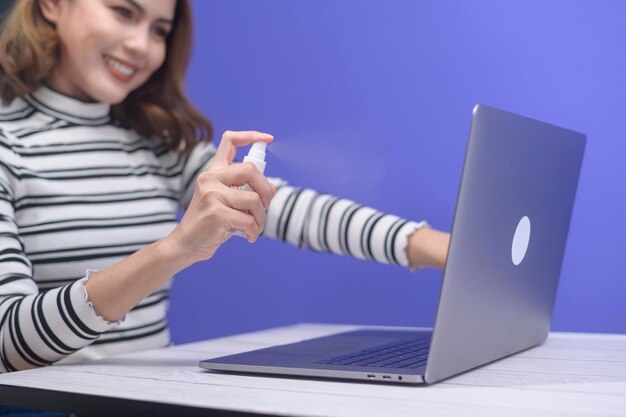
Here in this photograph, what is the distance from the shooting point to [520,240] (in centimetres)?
104

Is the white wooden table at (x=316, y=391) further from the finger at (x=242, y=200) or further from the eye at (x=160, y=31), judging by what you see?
the eye at (x=160, y=31)

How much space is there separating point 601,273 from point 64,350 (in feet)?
3.23

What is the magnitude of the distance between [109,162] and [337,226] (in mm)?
436

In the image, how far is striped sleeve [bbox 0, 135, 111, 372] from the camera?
43.0 inches

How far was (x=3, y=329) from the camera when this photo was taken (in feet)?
3.77

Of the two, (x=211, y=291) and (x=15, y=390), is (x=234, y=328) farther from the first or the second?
(x=15, y=390)

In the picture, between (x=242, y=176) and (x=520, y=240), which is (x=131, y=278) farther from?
(x=520, y=240)

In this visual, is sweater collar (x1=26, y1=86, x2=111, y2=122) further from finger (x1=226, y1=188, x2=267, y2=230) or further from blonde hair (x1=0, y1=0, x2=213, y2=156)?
finger (x1=226, y1=188, x2=267, y2=230)

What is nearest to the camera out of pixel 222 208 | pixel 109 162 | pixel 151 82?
pixel 222 208

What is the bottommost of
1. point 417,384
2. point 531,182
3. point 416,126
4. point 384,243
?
point 417,384

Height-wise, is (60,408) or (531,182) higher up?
(531,182)

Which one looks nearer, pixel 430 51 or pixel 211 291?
pixel 430 51

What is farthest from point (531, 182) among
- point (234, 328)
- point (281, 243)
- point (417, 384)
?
point (234, 328)

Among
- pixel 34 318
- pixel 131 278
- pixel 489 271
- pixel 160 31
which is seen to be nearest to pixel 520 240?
pixel 489 271
